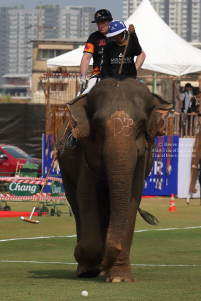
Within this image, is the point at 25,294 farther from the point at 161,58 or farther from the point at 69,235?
the point at 161,58

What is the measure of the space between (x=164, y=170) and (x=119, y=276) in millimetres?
18315

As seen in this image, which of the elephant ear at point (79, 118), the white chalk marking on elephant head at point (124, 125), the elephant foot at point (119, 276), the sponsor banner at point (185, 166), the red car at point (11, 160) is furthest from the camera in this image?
the red car at point (11, 160)

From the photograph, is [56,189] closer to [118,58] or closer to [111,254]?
[118,58]

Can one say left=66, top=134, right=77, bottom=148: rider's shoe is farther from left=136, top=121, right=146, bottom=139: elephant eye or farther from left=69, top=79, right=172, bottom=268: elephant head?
left=136, top=121, right=146, bottom=139: elephant eye

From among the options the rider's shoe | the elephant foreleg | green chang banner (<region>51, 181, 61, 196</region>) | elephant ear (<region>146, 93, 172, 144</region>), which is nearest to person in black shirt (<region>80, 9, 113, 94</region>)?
the rider's shoe

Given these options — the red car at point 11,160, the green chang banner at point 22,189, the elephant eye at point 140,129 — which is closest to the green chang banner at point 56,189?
the green chang banner at point 22,189

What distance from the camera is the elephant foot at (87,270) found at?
9.58 meters

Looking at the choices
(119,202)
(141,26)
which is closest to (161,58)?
(141,26)

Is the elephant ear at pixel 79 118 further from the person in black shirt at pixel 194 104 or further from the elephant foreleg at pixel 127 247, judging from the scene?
the person in black shirt at pixel 194 104

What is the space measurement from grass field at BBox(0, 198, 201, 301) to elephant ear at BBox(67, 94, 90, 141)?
1679mm

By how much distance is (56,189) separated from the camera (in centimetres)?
2156

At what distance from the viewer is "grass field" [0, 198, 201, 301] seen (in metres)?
7.85

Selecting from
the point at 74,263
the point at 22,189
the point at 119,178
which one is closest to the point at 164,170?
the point at 22,189

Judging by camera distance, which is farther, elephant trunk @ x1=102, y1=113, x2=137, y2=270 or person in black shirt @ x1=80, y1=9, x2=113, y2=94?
person in black shirt @ x1=80, y1=9, x2=113, y2=94
